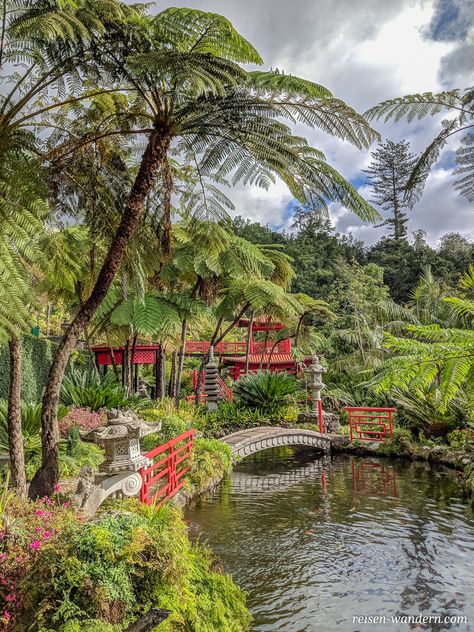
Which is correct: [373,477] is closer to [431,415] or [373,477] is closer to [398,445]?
[398,445]

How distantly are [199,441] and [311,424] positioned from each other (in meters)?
5.81

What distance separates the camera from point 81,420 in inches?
324

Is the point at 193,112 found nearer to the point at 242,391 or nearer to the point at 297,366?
the point at 242,391

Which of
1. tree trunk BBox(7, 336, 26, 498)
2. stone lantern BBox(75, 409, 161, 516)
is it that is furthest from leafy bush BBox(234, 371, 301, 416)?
tree trunk BBox(7, 336, 26, 498)

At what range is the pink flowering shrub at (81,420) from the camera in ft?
25.8

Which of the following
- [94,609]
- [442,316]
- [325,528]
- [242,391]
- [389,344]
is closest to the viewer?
[94,609]

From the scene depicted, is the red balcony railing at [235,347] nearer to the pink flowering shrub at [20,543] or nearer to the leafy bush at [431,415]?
the leafy bush at [431,415]

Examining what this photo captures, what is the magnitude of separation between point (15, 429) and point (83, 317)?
1539 millimetres

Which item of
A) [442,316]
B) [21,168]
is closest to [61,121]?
[21,168]

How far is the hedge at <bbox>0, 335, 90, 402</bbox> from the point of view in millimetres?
11352

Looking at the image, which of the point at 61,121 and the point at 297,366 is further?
the point at 297,366

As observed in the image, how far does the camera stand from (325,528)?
23.9ft

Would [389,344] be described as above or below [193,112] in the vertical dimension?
below

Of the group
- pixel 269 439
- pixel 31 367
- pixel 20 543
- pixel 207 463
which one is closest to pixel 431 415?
pixel 269 439
